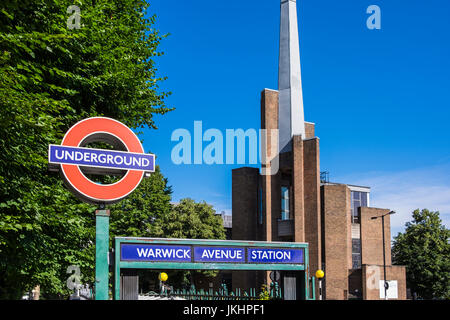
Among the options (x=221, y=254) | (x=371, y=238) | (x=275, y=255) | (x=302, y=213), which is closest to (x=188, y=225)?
(x=302, y=213)

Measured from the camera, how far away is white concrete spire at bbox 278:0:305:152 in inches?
1962

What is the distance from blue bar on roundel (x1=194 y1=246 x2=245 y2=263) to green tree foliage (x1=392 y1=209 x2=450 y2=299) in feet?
184

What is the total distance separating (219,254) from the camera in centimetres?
1087

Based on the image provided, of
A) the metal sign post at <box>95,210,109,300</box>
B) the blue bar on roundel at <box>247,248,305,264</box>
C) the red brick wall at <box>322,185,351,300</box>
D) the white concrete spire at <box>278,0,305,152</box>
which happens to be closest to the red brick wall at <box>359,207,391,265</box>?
the red brick wall at <box>322,185,351,300</box>

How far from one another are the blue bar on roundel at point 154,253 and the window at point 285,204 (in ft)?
130

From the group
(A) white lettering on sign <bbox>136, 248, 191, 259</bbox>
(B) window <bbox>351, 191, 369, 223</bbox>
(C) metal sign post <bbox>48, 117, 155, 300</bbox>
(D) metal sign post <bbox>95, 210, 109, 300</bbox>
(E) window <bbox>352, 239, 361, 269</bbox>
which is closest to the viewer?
(D) metal sign post <bbox>95, 210, 109, 300</bbox>

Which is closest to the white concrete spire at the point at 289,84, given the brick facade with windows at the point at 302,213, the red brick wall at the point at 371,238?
the brick facade with windows at the point at 302,213

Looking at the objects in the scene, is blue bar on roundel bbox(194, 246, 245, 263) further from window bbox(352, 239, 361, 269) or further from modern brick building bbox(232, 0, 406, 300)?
window bbox(352, 239, 361, 269)

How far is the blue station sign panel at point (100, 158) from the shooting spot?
1028cm

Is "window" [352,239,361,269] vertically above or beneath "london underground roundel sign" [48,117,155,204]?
beneath

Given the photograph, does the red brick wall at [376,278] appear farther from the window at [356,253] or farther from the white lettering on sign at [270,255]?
the white lettering on sign at [270,255]

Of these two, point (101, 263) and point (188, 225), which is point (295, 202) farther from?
point (101, 263)
